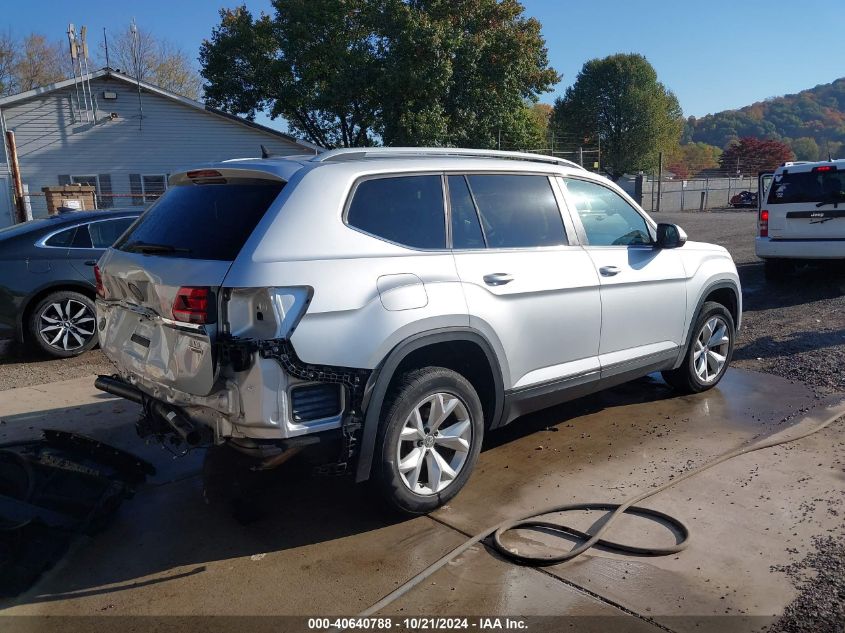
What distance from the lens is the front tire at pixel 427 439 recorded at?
3.55 metres

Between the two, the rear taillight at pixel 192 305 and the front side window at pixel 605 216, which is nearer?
the rear taillight at pixel 192 305

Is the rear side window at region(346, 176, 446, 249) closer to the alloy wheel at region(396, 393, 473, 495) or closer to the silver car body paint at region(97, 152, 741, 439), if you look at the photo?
the silver car body paint at region(97, 152, 741, 439)

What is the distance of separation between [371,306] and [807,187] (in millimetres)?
9202

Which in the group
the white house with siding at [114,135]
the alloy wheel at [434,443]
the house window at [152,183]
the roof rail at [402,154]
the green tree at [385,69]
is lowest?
the alloy wheel at [434,443]

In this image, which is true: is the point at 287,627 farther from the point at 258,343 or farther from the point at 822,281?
the point at 822,281

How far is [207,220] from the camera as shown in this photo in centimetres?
358

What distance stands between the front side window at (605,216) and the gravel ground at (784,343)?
7.60 ft

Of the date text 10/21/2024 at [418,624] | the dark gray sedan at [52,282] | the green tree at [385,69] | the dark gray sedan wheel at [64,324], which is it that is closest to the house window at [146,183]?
the green tree at [385,69]

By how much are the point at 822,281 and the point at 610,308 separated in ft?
26.2

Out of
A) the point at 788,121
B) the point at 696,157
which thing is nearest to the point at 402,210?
the point at 696,157

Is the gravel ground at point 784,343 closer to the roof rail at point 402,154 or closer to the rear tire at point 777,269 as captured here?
the rear tire at point 777,269

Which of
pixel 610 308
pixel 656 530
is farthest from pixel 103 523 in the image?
pixel 610 308

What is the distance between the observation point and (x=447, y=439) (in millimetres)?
3842

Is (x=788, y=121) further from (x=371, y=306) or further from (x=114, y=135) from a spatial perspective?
(x=371, y=306)
